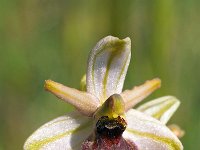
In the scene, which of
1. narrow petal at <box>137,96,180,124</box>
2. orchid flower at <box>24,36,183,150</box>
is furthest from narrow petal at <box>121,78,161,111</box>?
narrow petal at <box>137,96,180,124</box>

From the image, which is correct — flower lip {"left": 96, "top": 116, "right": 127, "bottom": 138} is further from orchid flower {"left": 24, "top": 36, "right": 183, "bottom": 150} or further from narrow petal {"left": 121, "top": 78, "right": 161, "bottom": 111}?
narrow petal {"left": 121, "top": 78, "right": 161, "bottom": 111}

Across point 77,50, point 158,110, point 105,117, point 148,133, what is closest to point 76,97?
point 105,117

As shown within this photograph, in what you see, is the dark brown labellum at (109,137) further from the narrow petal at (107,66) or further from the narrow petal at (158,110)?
the narrow petal at (158,110)

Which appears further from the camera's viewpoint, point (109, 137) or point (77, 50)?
point (77, 50)

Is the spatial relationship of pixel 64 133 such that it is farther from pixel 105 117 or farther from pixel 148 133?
pixel 148 133

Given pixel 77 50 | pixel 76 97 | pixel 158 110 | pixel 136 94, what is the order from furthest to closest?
pixel 77 50 < pixel 158 110 < pixel 136 94 < pixel 76 97
